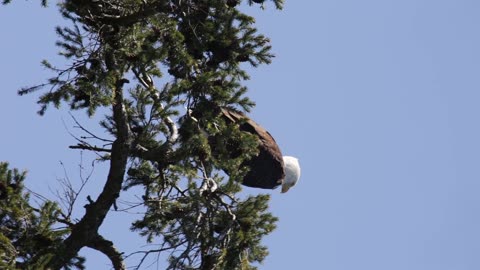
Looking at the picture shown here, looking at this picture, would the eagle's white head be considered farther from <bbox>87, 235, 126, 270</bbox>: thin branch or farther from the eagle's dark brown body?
<bbox>87, 235, 126, 270</bbox>: thin branch

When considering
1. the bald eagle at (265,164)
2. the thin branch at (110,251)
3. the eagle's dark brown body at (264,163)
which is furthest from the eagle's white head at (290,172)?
the thin branch at (110,251)

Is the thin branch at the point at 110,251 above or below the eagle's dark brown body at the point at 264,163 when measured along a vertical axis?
below

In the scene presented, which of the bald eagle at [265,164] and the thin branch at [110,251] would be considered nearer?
the thin branch at [110,251]

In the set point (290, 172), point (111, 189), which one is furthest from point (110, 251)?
point (290, 172)

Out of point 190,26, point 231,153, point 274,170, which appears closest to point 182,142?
point 231,153

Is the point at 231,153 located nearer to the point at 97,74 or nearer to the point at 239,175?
the point at 239,175

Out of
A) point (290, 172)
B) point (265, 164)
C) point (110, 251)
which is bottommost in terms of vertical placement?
point (110, 251)

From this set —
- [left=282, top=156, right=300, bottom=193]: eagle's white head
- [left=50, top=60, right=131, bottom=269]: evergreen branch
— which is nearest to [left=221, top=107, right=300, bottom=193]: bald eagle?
[left=282, top=156, right=300, bottom=193]: eagle's white head

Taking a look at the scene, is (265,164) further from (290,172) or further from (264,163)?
(290,172)

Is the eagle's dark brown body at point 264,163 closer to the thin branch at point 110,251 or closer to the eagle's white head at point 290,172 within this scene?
the eagle's white head at point 290,172

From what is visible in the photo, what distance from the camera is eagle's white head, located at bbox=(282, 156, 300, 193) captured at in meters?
14.6

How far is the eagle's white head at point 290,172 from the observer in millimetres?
14622

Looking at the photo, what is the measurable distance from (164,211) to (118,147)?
0.91 m

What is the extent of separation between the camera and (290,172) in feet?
48.0
